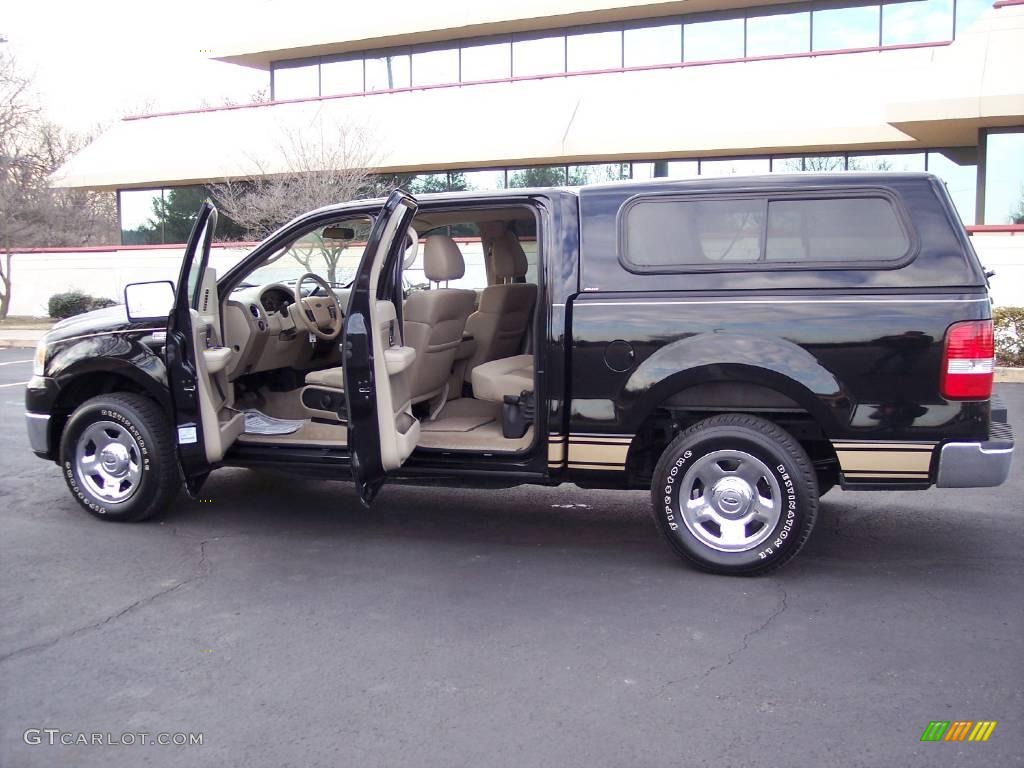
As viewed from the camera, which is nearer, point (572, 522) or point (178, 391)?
point (178, 391)

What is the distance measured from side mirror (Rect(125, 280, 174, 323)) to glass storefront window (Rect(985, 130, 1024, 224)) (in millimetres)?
16383

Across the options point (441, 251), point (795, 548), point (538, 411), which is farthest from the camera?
point (441, 251)

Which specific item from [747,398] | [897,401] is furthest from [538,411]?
[897,401]

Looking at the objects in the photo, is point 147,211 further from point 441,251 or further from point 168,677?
point 168,677

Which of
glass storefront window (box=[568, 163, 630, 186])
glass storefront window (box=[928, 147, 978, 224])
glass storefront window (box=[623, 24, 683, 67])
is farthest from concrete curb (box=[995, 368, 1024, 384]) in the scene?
glass storefront window (box=[623, 24, 683, 67])

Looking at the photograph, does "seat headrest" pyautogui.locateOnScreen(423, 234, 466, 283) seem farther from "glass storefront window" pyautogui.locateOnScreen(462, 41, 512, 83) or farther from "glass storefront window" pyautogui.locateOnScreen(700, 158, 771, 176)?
"glass storefront window" pyautogui.locateOnScreen(462, 41, 512, 83)

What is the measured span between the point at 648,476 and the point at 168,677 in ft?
9.25

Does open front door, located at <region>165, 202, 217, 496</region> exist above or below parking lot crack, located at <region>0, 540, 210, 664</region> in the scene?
above

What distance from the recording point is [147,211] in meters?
27.1

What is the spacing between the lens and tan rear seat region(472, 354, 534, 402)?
19.1ft

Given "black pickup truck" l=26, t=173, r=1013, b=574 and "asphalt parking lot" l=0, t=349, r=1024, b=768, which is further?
"black pickup truck" l=26, t=173, r=1013, b=574

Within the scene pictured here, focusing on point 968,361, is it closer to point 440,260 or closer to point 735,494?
point 735,494

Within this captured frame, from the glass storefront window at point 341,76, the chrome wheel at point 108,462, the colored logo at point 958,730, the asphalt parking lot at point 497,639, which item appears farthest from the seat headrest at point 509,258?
the glass storefront window at point 341,76

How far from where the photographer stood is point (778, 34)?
23.1 meters
